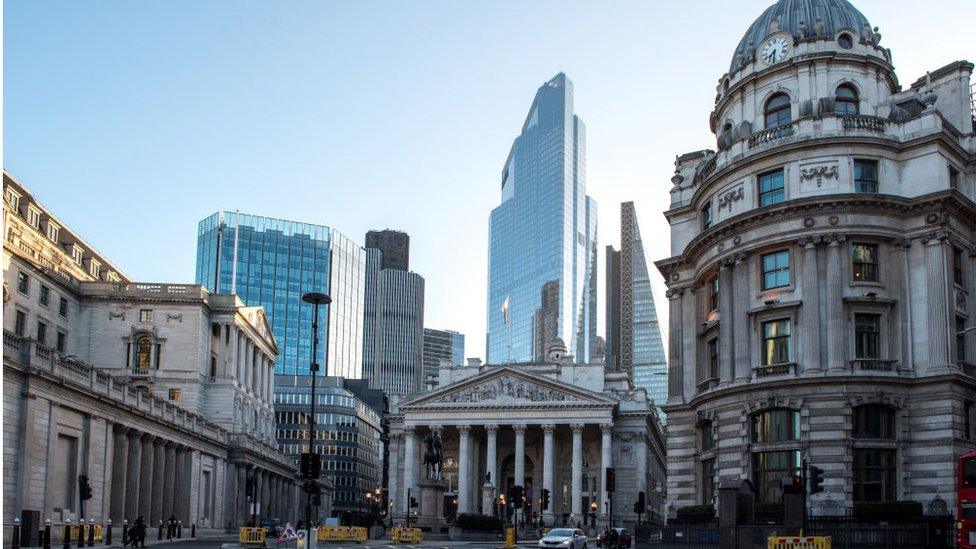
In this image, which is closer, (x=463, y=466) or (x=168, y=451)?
(x=168, y=451)

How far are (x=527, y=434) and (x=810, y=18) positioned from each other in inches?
3068

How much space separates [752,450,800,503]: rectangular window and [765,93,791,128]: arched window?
17934mm

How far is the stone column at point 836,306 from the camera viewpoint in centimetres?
4809

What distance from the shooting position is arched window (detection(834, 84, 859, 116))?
54.3 meters

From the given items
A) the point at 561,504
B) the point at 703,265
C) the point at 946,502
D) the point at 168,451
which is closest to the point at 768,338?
the point at 703,265

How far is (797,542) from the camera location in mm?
34969

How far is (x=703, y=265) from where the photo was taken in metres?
56.8

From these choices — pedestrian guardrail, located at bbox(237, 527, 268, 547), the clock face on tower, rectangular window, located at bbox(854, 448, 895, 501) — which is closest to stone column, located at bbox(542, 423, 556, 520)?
pedestrian guardrail, located at bbox(237, 527, 268, 547)

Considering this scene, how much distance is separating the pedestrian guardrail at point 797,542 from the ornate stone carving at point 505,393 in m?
82.3

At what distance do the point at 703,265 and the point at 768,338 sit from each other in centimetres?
697

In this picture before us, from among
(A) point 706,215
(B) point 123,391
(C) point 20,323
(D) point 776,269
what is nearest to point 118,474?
(B) point 123,391

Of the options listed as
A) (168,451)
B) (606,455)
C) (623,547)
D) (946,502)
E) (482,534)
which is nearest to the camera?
(946,502)

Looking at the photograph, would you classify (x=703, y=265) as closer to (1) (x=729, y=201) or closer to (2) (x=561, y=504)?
(1) (x=729, y=201)

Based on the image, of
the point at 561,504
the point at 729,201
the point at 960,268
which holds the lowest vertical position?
the point at 561,504
